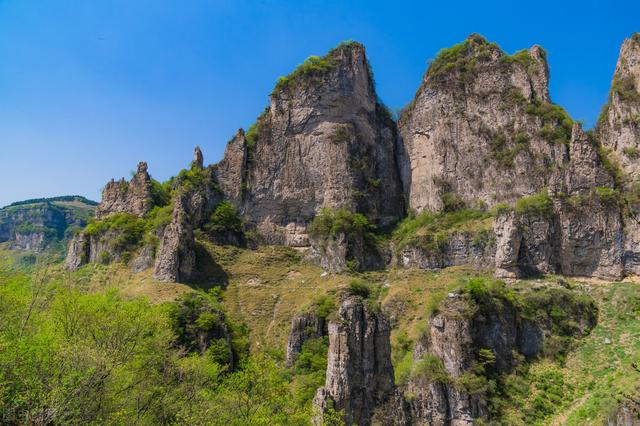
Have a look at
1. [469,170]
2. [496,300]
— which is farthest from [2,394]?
[469,170]

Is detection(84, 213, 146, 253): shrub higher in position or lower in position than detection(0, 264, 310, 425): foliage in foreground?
higher

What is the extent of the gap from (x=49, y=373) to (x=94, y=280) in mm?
47897

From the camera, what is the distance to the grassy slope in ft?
131

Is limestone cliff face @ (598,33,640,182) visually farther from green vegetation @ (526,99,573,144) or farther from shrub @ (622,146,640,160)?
green vegetation @ (526,99,573,144)

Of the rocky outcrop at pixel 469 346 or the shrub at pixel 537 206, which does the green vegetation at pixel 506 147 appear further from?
the rocky outcrop at pixel 469 346

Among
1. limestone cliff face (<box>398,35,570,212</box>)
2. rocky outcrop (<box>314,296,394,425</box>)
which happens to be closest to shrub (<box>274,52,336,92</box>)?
limestone cliff face (<box>398,35,570,212</box>)

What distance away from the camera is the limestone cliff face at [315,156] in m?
78.9

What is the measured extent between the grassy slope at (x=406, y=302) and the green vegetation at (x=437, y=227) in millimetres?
4540

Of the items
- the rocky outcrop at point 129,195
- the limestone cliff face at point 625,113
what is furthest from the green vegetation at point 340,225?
the limestone cliff face at point 625,113

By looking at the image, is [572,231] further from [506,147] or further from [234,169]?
[234,169]

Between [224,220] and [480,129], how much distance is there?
42.0 meters

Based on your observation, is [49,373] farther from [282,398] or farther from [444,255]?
[444,255]

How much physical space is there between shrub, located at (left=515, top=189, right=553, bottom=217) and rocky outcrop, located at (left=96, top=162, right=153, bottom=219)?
53.5m

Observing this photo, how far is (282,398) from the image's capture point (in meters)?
26.7
